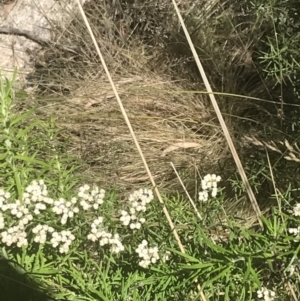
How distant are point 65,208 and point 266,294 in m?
0.56

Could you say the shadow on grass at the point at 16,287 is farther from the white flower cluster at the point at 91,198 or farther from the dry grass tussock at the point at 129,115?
the dry grass tussock at the point at 129,115

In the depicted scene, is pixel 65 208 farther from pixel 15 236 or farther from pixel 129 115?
pixel 129 115

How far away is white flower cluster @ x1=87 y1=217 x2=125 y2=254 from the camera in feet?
4.18

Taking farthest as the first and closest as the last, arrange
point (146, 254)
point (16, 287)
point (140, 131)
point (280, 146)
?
point (140, 131) < point (280, 146) < point (16, 287) < point (146, 254)

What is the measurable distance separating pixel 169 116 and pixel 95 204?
73 cm

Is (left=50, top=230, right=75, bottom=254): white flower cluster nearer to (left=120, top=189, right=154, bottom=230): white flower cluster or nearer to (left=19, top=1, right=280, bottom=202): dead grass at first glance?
(left=120, top=189, right=154, bottom=230): white flower cluster

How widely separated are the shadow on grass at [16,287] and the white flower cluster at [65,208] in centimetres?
24

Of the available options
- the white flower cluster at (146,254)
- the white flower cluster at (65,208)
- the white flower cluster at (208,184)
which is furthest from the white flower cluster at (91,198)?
the white flower cluster at (208,184)

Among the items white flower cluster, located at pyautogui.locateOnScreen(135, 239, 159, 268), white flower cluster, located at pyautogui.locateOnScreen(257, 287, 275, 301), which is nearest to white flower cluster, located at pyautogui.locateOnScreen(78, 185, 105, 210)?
white flower cluster, located at pyautogui.locateOnScreen(135, 239, 159, 268)

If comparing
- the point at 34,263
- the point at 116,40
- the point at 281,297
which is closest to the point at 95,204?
the point at 34,263

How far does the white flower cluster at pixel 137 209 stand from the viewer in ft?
4.20

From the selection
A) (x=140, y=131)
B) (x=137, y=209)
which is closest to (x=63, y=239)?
(x=137, y=209)

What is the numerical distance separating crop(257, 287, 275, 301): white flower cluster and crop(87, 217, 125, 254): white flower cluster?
369mm

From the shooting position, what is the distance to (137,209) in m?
1.28
